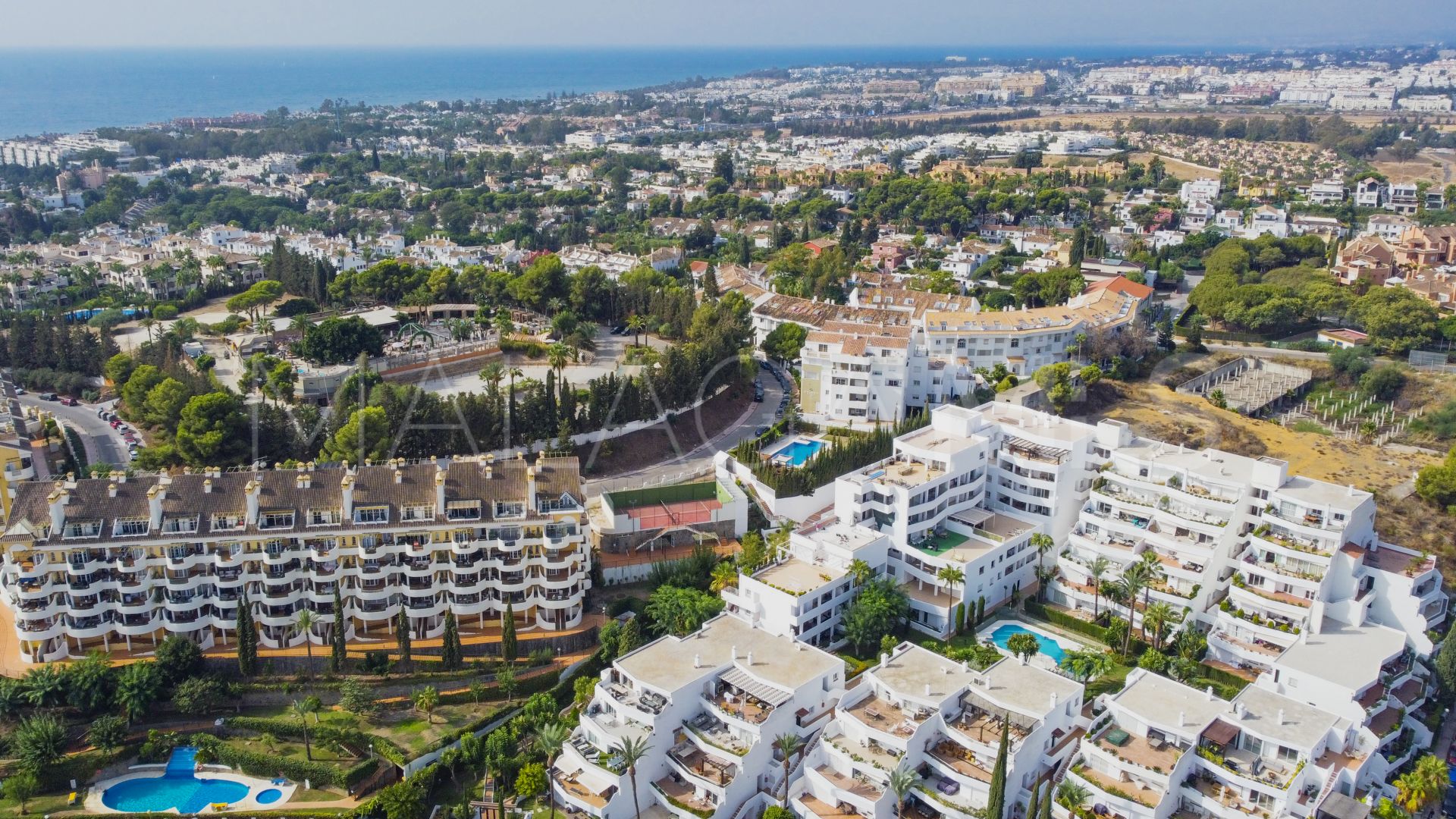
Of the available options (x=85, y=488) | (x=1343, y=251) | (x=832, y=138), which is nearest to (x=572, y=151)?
(x=832, y=138)

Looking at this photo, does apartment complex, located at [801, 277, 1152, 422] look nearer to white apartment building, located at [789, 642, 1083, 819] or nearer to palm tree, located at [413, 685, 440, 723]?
white apartment building, located at [789, 642, 1083, 819]

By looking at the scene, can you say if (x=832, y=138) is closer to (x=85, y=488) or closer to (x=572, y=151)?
(x=572, y=151)

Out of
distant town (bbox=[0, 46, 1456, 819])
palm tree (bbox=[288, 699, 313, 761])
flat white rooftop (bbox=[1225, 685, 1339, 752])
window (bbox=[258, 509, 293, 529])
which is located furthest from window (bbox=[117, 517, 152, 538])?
flat white rooftop (bbox=[1225, 685, 1339, 752])

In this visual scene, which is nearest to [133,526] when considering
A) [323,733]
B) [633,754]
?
[323,733]

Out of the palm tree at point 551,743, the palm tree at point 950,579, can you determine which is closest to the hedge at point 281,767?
the palm tree at point 551,743

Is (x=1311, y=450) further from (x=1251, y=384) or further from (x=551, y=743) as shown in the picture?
(x=551, y=743)

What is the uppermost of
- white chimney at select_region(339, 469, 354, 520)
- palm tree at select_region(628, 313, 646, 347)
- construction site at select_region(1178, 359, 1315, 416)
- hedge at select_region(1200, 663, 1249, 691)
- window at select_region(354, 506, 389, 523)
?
white chimney at select_region(339, 469, 354, 520)
